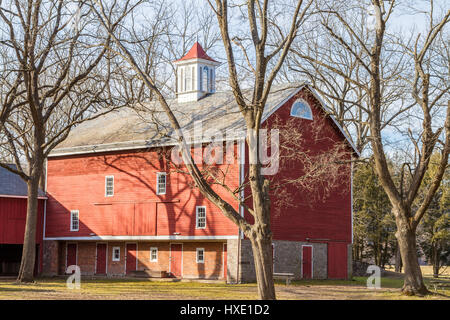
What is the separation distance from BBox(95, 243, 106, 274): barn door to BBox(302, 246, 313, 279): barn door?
10.8m

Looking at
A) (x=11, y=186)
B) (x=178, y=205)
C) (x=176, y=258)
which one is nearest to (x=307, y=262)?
(x=176, y=258)

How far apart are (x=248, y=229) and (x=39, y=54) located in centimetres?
1297

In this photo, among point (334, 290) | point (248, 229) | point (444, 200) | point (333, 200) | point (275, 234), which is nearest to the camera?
point (248, 229)

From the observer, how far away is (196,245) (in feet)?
118

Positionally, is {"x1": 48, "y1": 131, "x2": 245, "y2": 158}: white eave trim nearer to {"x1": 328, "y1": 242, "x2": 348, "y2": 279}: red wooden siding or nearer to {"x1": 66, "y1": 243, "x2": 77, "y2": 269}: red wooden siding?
{"x1": 66, "y1": 243, "x2": 77, "y2": 269}: red wooden siding

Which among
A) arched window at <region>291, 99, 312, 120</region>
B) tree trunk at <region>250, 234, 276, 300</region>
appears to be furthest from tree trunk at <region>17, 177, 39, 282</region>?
tree trunk at <region>250, 234, 276, 300</region>

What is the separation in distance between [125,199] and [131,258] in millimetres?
3207

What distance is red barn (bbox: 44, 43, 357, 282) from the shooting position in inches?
1359

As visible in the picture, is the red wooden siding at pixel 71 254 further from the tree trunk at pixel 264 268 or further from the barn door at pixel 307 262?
the tree trunk at pixel 264 268

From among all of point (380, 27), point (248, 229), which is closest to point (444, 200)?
point (380, 27)

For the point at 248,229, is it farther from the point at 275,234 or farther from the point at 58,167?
the point at 58,167

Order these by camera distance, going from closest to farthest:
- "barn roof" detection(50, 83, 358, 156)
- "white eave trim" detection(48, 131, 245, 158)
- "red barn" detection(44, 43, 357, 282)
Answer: "white eave trim" detection(48, 131, 245, 158), "red barn" detection(44, 43, 357, 282), "barn roof" detection(50, 83, 358, 156)

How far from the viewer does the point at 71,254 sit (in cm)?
4091

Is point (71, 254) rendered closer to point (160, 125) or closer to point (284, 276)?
point (160, 125)
